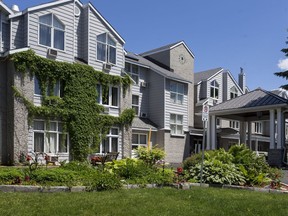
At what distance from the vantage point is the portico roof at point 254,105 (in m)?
26.7

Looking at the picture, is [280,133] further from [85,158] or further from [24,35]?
[24,35]

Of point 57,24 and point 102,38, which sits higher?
point 57,24

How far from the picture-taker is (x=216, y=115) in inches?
1216

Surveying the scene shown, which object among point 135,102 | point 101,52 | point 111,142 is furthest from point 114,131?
point 135,102

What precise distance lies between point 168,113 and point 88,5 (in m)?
11.7

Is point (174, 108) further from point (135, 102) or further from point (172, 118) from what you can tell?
point (135, 102)

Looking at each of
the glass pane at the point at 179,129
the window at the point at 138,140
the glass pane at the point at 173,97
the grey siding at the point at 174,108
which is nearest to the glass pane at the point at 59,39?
the window at the point at 138,140

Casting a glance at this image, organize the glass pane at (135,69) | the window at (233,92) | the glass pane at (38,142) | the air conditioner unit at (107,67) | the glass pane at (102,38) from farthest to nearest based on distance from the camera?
1. the window at (233,92)
2. the glass pane at (135,69)
3. the glass pane at (102,38)
4. the air conditioner unit at (107,67)
5. the glass pane at (38,142)

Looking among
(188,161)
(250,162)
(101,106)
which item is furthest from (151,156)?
(101,106)

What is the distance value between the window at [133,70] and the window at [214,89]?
10.4m

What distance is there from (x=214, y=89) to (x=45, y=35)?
71.3 ft

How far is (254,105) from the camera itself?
1086 inches

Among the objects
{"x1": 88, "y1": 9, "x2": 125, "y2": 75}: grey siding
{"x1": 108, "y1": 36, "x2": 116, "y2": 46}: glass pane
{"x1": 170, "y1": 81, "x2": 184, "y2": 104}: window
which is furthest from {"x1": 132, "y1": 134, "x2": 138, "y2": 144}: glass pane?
{"x1": 108, "y1": 36, "x2": 116, "y2": 46}: glass pane

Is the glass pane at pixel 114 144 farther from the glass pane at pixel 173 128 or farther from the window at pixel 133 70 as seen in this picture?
the glass pane at pixel 173 128
